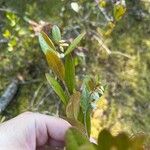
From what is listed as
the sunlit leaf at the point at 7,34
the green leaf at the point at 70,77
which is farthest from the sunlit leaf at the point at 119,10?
the green leaf at the point at 70,77

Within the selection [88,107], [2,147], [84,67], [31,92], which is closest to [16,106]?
[31,92]

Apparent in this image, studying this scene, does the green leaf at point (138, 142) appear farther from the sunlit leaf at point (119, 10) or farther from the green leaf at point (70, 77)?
the sunlit leaf at point (119, 10)

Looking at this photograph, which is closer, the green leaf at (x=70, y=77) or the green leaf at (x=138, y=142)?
the green leaf at (x=138, y=142)

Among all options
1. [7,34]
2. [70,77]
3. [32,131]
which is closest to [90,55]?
[7,34]

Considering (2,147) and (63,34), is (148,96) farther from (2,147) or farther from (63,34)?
(2,147)

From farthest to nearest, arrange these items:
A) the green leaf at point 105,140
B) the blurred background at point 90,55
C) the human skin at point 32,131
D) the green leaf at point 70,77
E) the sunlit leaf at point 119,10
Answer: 1. the blurred background at point 90,55
2. the sunlit leaf at point 119,10
3. the human skin at point 32,131
4. the green leaf at point 70,77
5. the green leaf at point 105,140

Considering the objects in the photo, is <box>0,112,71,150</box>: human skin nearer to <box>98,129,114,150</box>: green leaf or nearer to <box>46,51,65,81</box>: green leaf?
<box>46,51,65,81</box>: green leaf
